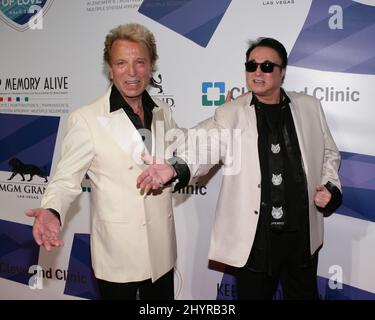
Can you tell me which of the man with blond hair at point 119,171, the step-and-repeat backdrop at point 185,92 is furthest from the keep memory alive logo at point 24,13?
the man with blond hair at point 119,171

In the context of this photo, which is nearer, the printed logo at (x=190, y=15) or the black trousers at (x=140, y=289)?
the black trousers at (x=140, y=289)

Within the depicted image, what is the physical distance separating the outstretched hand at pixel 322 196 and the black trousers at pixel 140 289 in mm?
776

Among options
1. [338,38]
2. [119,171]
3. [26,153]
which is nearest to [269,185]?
[119,171]

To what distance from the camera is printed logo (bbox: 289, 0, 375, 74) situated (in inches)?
86.7

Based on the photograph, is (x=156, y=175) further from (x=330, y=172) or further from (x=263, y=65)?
(x=330, y=172)

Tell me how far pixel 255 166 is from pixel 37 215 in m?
0.92

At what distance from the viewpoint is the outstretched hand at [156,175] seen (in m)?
1.55

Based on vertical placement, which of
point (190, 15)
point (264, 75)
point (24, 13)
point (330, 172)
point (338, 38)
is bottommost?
point (330, 172)

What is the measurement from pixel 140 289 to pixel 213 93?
1229 millimetres

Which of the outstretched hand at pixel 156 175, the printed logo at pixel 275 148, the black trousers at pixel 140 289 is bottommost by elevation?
the black trousers at pixel 140 289

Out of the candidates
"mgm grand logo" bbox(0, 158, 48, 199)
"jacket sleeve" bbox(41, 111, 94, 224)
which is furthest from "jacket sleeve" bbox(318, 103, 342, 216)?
"mgm grand logo" bbox(0, 158, 48, 199)

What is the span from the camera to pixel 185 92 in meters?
2.48

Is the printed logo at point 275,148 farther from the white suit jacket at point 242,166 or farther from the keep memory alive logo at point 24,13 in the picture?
the keep memory alive logo at point 24,13

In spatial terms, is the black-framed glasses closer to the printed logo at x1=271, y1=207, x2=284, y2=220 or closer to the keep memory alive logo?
the printed logo at x1=271, y1=207, x2=284, y2=220
